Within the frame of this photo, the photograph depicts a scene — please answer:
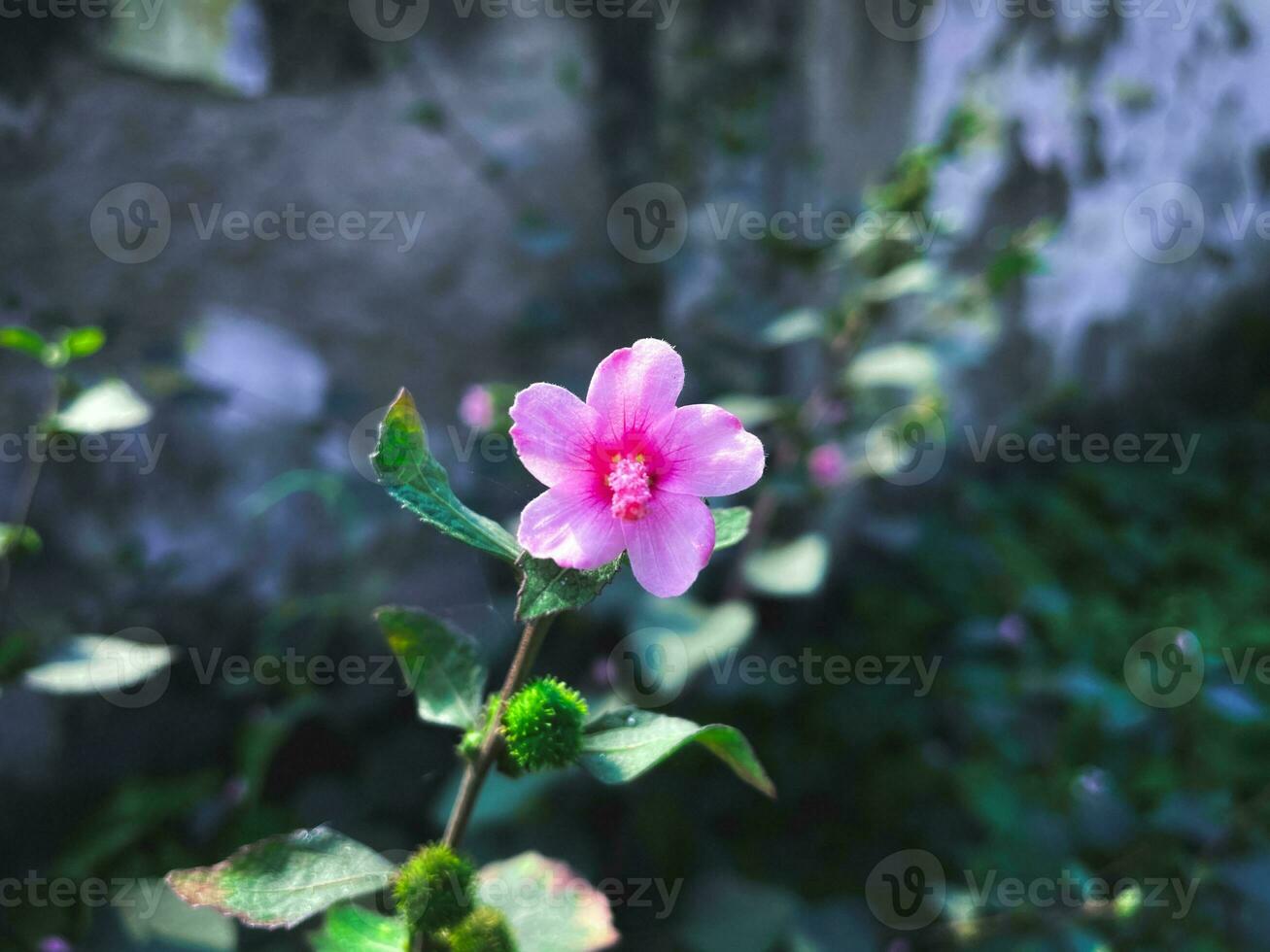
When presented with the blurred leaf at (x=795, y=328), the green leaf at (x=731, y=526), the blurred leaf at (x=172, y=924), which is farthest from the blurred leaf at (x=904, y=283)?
the blurred leaf at (x=172, y=924)

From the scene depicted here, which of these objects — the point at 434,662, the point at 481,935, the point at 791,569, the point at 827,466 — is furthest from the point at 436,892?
the point at 827,466

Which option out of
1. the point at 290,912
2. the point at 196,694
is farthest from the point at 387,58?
the point at 290,912

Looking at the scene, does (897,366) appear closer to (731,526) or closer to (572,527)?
(731,526)

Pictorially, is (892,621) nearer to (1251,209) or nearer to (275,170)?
(275,170)

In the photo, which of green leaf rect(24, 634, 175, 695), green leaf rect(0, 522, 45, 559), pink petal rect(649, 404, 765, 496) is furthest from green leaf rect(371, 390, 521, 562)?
green leaf rect(0, 522, 45, 559)

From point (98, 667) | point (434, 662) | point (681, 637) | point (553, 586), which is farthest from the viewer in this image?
point (681, 637)

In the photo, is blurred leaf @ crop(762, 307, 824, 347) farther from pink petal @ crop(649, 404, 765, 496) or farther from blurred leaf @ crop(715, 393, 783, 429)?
pink petal @ crop(649, 404, 765, 496)
